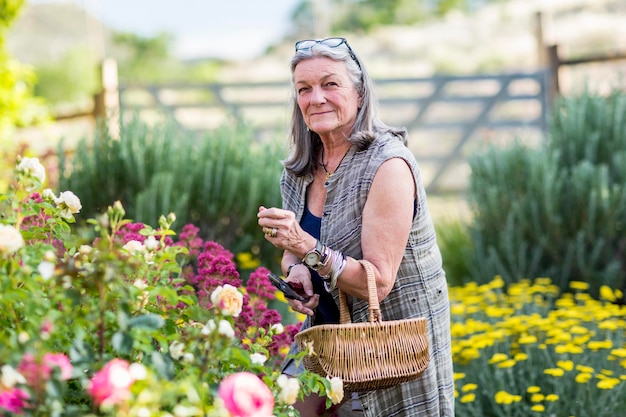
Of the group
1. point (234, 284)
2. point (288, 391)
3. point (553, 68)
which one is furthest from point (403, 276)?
point (553, 68)

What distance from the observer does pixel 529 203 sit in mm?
5434

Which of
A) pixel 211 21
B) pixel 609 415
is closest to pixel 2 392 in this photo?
pixel 609 415

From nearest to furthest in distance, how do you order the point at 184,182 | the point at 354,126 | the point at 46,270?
the point at 46,270, the point at 354,126, the point at 184,182

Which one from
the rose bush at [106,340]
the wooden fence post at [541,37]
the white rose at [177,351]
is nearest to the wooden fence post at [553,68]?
the wooden fence post at [541,37]

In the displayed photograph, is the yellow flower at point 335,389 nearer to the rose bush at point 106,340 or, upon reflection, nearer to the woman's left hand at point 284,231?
the rose bush at point 106,340

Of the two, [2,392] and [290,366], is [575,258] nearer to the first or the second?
[290,366]

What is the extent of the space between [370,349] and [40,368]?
95 centimetres

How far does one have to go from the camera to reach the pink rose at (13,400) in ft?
4.75

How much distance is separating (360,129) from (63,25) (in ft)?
184

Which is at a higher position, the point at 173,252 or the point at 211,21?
the point at 211,21

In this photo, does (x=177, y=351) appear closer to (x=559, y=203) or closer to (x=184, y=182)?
(x=184, y=182)

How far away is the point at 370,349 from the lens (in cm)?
216

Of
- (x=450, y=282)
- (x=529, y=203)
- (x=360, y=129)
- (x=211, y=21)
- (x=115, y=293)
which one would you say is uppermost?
(x=211, y=21)

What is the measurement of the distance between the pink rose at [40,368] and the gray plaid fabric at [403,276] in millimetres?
1147
